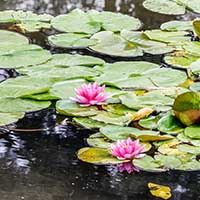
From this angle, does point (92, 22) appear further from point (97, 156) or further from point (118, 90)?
point (97, 156)

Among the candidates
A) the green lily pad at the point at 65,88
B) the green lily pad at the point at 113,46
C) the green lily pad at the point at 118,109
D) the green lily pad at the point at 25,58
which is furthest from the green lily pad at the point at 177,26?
the green lily pad at the point at 118,109

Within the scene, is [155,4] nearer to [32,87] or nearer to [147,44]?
[147,44]

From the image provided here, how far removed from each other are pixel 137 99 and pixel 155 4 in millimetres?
1272

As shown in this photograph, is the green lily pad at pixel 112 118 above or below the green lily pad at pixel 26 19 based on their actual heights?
below

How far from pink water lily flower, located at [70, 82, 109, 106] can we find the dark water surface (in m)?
0.11

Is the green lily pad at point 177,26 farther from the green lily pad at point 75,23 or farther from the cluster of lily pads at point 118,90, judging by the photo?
the green lily pad at point 75,23

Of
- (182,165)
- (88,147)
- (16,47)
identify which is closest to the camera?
(182,165)

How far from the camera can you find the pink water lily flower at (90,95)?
1.90 metres

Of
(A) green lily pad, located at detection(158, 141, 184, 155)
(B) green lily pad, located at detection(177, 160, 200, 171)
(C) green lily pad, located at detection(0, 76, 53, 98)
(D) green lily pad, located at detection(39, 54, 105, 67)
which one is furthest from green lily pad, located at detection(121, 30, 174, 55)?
(B) green lily pad, located at detection(177, 160, 200, 171)


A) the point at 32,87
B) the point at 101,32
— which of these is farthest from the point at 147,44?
the point at 32,87

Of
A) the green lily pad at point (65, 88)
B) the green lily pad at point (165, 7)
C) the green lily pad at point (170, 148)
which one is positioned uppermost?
the green lily pad at point (165, 7)

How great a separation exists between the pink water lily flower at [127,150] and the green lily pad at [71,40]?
3.05 feet

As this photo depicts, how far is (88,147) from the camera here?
1.68m

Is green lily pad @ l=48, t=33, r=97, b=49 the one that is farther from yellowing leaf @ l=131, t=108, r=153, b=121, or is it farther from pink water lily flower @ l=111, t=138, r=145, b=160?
pink water lily flower @ l=111, t=138, r=145, b=160
